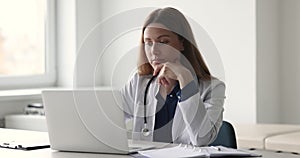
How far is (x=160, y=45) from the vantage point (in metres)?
2.13

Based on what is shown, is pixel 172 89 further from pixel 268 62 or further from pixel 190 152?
pixel 268 62

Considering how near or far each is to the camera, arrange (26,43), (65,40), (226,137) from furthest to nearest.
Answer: (65,40)
(26,43)
(226,137)

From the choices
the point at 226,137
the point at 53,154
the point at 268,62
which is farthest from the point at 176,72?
the point at 268,62

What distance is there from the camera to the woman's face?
2123 mm

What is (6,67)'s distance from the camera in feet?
14.9

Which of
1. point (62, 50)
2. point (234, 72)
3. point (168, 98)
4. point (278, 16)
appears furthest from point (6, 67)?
point (168, 98)

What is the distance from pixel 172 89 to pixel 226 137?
0.94 ft

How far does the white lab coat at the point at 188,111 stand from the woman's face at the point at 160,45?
18cm

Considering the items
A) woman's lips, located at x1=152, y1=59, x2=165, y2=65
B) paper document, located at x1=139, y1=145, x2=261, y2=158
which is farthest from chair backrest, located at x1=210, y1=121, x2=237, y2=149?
woman's lips, located at x1=152, y1=59, x2=165, y2=65

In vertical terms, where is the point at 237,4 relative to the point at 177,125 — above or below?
above

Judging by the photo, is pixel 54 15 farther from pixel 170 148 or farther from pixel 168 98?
pixel 170 148

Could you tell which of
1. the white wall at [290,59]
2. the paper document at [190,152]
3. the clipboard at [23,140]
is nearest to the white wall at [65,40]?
the white wall at [290,59]

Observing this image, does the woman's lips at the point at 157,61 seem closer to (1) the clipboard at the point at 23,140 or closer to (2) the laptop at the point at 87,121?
(2) the laptop at the point at 87,121

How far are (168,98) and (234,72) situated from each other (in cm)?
189
